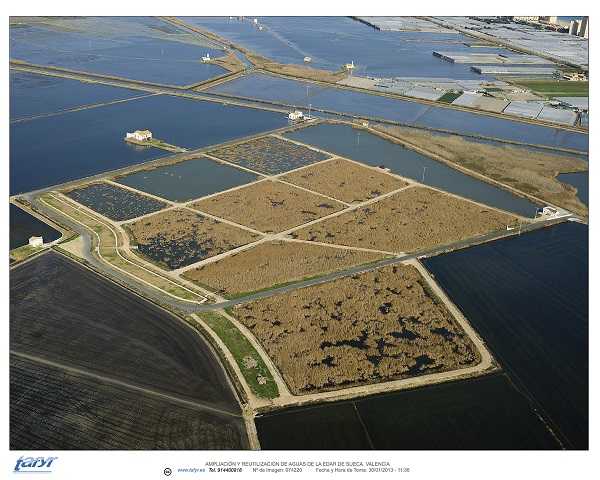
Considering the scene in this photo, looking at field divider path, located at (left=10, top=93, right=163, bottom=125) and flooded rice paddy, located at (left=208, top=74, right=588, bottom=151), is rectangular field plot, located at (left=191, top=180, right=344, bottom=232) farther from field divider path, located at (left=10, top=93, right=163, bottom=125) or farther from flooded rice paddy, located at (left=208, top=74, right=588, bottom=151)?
field divider path, located at (left=10, top=93, right=163, bottom=125)

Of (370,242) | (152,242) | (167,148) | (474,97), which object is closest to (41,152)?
(167,148)

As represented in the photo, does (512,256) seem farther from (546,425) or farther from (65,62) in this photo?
(65,62)

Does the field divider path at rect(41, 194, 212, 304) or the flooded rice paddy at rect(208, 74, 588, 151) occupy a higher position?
the flooded rice paddy at rect(208, 74, 588, 151)

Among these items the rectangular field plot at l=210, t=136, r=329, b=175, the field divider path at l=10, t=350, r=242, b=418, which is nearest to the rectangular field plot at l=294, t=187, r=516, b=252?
the rectangular field plot at l=210, t=136, r=329, b=175

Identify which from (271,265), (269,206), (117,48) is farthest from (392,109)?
(117,48)

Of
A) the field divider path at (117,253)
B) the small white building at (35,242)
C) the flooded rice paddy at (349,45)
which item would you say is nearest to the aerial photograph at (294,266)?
the small white building at (35,242)

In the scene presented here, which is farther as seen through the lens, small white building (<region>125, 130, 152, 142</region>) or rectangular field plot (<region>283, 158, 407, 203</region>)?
small white building (<region>125, 130, 152, 142</region>)
